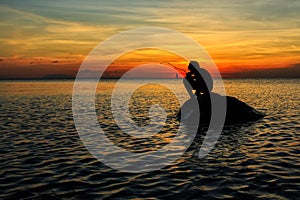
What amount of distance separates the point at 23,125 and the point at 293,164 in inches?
895

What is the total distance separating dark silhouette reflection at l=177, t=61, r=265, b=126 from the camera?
28969 mm

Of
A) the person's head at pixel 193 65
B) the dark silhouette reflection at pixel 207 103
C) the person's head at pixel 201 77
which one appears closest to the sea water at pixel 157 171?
the dark silhouette reflection at pixel 207 103

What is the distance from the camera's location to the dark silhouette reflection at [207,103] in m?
29.0

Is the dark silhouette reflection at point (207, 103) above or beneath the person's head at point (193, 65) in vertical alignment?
beneath

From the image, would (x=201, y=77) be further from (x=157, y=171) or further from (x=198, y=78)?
(x=157, y=171)

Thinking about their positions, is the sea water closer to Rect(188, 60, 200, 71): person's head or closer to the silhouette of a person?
the silhouette of a person

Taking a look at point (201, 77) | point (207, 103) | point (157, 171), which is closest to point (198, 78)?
point (201, 77)

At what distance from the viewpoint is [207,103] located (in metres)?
29.5

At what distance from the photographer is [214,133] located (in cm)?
2330

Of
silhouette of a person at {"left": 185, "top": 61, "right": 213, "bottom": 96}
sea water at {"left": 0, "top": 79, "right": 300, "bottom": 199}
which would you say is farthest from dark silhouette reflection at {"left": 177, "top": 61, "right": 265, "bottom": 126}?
sea water at {"left": 0, "top": 79, "right": 300, "bottom": 199}

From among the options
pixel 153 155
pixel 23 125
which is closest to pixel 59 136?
pixel 23 125

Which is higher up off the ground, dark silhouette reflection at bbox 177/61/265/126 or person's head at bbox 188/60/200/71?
person's head at bbox 188/60/200/71

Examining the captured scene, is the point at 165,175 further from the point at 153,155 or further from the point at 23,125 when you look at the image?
the point at 23,125

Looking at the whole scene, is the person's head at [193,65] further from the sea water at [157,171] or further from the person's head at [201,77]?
the sea water at [157,171]
